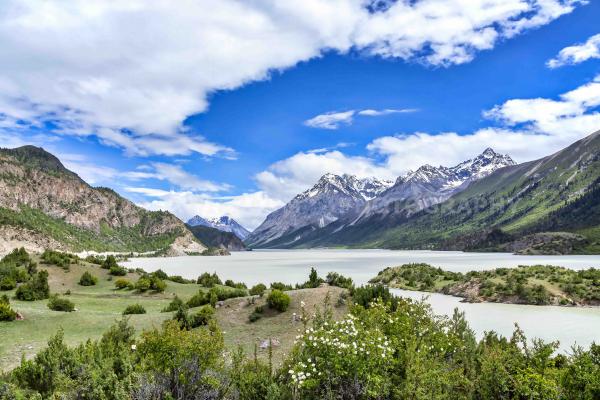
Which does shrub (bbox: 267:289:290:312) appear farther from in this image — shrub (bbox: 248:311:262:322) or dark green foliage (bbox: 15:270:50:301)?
dark green foliage (bbox: 15:270:50:301)

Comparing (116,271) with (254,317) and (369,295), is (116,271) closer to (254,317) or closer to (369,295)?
(254,317)

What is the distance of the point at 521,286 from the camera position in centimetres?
6081

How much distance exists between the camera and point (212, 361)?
525 inches

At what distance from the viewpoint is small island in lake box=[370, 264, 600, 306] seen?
191 feet

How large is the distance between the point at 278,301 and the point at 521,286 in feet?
151

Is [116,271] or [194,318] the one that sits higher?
[116,271]

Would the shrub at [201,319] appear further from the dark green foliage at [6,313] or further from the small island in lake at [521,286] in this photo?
the small island in lake at [521,286]

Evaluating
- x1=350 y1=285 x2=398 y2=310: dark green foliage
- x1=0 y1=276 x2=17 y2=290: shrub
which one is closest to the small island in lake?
x1=350 y1=285 x2=398 y2=310: dark green foliage

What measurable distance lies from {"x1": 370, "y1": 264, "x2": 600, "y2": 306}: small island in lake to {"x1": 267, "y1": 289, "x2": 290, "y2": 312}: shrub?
4165cm

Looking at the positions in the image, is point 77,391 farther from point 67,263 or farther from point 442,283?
point 442,283

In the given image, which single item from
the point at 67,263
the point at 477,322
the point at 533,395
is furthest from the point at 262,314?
the point at 67,263

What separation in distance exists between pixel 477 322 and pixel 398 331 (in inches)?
1286

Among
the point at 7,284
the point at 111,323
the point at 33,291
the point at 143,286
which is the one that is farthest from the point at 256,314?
the point at 7,284

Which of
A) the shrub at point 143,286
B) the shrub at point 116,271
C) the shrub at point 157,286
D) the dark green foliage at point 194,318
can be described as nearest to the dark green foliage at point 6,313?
the dark green foliage at point 194,318
